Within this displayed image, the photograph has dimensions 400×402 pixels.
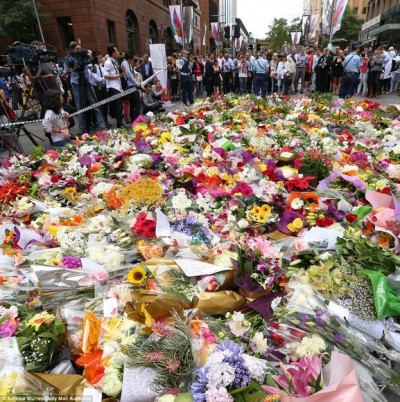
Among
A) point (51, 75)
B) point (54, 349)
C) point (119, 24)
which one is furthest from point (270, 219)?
point (119, 24)

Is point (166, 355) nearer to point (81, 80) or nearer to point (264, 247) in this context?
point (264, 247)

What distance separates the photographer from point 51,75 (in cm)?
700

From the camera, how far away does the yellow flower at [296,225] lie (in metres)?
2.19

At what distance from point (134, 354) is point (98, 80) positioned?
7904mm

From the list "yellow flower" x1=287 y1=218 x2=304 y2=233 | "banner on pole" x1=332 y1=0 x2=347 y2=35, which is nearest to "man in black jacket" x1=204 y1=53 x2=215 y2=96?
"banner on pole" x1=332 y1=0 x2=347 y2=35

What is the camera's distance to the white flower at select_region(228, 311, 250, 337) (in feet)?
4.93

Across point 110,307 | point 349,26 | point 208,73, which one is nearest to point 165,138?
point 110,307

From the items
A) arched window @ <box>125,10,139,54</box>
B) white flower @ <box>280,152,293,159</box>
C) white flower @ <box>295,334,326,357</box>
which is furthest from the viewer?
arched window @ <box>125,10,139,54</box>

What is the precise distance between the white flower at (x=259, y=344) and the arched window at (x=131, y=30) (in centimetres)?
2336

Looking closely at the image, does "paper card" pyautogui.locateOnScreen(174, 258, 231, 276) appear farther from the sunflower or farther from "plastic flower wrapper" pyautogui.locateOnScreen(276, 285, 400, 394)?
"plastic flower wrapper" pyautogui.locateOnScreen(276, 285, 400, 394)

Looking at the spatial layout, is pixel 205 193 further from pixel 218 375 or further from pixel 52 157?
pixel 52 157

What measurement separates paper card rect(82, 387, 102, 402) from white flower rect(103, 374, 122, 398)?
29 mm

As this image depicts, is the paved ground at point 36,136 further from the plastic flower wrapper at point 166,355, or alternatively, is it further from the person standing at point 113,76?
the plastic flower wrapper at point 166,355

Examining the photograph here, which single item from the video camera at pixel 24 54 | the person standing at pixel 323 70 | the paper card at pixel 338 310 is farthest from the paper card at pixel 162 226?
the person standing at pixel 323 70
